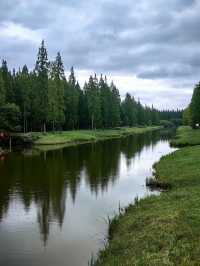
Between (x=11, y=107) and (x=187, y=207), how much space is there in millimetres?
55773

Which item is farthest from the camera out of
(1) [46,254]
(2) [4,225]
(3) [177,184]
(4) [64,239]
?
(3) [177,184]

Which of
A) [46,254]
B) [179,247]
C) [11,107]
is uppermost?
[11,107]

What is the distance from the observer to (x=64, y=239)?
59.1 feet

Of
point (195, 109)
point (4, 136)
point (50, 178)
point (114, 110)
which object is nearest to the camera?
point (50, 178)

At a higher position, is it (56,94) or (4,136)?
(56,94)

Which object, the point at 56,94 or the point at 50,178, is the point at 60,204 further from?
the point at 56,94

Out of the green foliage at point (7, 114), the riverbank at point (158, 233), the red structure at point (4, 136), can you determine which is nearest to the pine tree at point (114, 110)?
the green foliage at point (7, 114)

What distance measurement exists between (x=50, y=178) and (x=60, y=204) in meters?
10.9

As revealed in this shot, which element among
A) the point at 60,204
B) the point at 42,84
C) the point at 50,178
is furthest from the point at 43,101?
the point at 60,204

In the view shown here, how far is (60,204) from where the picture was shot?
25359 mm

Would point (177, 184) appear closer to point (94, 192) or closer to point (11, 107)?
point (94, 192)

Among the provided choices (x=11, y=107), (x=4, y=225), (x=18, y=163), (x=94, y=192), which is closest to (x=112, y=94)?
Answer: (x=11, y=107)

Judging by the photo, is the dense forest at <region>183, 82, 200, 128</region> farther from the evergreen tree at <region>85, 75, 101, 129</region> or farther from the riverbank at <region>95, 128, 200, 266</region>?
the riverbank at <region>95, 128, 200, 266</region>

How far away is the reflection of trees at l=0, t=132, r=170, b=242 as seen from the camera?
2447 centimetres
